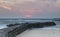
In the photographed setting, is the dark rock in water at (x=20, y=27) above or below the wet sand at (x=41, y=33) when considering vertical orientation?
above

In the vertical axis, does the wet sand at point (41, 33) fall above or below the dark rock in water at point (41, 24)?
below

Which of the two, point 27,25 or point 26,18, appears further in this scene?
point 26,18

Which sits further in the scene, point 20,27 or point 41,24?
point 41,24

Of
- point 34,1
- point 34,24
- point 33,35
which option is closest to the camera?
point 33,35

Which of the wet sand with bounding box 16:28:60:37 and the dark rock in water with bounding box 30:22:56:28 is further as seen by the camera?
the dark rock in water with bounding box 30:22:56:28

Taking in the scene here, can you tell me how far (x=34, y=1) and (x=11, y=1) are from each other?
185 mm

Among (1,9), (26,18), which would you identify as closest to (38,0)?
(26,18)

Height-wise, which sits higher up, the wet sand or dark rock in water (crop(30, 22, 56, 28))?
dark rock in water (crop(30, 22, 56, 28))

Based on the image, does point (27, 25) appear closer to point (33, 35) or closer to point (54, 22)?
point (33, 35)

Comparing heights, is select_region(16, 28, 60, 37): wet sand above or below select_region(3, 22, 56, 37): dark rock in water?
below

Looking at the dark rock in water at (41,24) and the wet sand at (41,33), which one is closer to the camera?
the wet sand at (41,33)

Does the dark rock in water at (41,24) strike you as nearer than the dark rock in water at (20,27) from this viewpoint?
No

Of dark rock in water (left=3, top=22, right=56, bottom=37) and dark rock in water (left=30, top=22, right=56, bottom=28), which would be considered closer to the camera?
dark rock in water (left=3, top=22, right=56, bottom=37)

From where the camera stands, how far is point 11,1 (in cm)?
103
